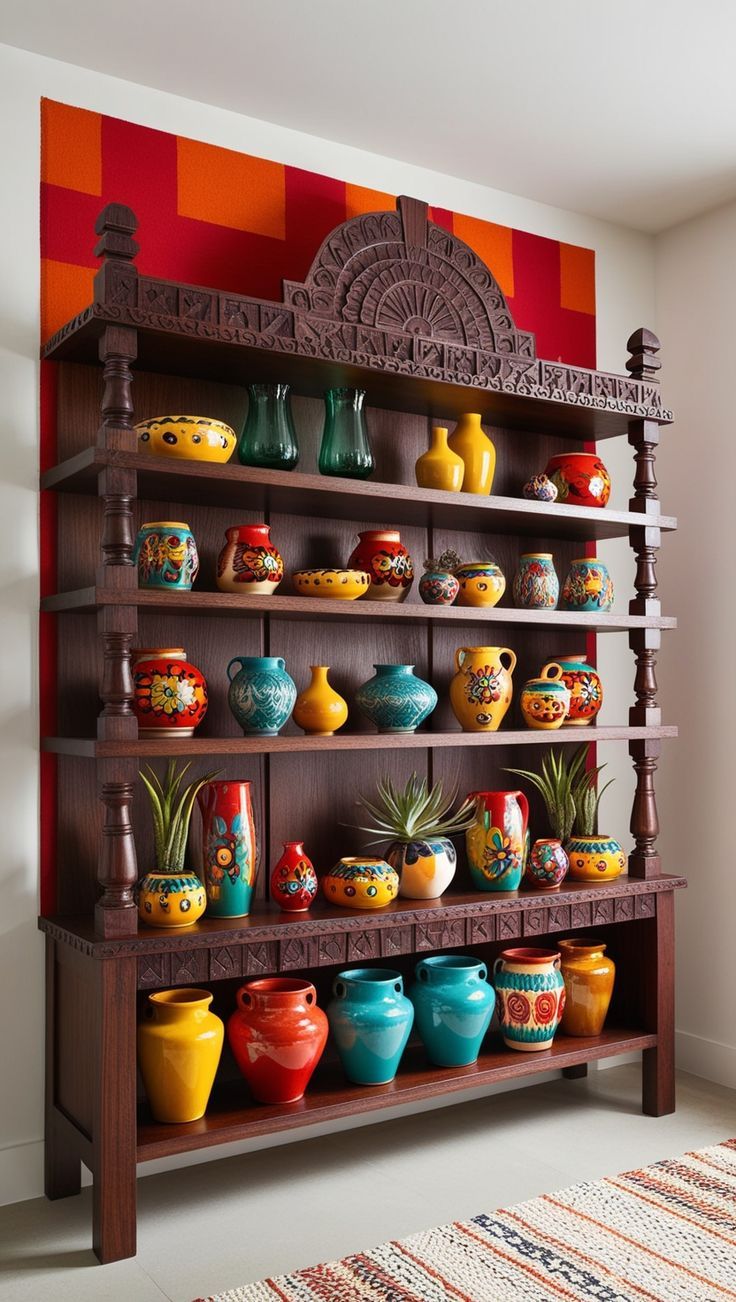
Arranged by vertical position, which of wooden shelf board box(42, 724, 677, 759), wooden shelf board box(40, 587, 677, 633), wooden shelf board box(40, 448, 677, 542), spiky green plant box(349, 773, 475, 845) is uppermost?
wooden shelf board box(40, 448, 677, 542)

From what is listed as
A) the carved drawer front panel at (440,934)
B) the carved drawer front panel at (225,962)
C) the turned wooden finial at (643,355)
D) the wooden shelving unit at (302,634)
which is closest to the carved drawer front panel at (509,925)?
the wooden shelving unit at (302,634)

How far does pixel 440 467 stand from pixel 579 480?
48cm

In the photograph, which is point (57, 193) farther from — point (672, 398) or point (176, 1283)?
point (176, 1283)

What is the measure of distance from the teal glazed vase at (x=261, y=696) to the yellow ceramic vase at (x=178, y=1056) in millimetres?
622

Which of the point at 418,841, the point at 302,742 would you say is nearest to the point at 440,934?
the point at 418,841

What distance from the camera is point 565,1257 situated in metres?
2.23

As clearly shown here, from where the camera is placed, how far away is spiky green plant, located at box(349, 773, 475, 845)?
2.82 m

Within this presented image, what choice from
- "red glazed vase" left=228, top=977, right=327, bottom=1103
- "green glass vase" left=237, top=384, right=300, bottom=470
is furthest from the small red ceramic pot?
"red glazed vase" left=228, top=977, right=327, bottom=1103

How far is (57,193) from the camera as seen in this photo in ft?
8.63

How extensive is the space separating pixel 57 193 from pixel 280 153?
0.65 metres

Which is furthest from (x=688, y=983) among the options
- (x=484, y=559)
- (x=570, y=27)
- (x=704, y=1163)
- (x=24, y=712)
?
(x=570, y=27)

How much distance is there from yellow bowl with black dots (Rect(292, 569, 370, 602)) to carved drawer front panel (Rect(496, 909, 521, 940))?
883 mm

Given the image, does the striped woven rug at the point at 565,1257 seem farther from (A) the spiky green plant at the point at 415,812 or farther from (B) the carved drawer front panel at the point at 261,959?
(A) the spiky green plant at the point at 415,812

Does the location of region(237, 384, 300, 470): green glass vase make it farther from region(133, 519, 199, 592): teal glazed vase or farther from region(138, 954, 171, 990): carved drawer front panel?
region(138, 954, 171, 990): carved drawer front panel
